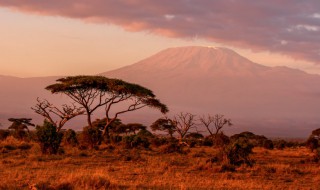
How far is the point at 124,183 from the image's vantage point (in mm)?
15539

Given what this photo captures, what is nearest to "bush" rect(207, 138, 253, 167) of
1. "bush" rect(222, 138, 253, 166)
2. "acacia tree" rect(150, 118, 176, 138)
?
"bush" rect(222, 138, 253, 166)

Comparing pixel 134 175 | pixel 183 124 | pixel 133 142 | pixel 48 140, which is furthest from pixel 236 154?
pixel 183 124

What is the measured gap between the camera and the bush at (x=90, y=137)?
3334cm

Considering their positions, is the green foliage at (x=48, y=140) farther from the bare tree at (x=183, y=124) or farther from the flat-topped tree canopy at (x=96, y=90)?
the bare tree at (x=183, y=124)

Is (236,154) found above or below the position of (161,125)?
below

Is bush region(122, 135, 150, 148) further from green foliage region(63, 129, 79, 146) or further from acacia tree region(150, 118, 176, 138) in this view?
acacia tree region(150, 118, 176, 138)

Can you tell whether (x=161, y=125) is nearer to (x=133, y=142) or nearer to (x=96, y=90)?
(x=96, y=90)

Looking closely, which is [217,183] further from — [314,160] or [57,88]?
[57,88]

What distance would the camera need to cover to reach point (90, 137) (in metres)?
33.5

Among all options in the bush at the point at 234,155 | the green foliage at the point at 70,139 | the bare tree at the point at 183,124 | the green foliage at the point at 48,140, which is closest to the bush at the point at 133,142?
the green foliage at the point at 70,139

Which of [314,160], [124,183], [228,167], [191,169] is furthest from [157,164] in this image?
[314,160]

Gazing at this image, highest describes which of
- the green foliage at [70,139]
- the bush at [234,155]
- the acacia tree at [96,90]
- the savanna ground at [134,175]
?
the acacia tree at [96,90]

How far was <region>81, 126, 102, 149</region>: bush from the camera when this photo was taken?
3334 centimetres

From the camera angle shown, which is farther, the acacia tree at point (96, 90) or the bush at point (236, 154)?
the acacia tree at point (96, 90)
